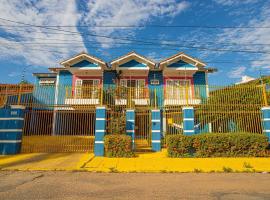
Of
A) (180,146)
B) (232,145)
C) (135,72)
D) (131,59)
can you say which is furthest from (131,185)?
(131,59)

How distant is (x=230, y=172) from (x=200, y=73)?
14978 millimetres

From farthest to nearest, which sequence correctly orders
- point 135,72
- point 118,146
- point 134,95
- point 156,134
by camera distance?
point 135,72 → point 134,95 → point 156,134 → point 118,146

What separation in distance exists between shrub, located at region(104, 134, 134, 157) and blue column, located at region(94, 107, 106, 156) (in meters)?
0.44

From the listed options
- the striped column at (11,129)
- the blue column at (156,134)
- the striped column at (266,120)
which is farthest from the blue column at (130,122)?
the striped column at (266,120)

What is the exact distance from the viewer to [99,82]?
2005 cm

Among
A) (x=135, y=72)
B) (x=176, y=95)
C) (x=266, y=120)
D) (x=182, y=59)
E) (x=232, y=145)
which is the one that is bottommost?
(x=232, y=145)

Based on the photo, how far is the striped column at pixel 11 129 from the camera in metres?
10.8

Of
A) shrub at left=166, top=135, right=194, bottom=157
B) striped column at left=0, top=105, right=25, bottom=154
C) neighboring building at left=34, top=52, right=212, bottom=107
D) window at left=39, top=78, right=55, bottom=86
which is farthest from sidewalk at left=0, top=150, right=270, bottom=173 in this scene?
window at left=39, top=78, right=55, bottom=86

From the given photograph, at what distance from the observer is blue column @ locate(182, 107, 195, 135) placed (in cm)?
1142

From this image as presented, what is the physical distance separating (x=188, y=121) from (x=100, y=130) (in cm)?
511

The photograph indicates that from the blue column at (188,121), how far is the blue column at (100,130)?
4.68 metres

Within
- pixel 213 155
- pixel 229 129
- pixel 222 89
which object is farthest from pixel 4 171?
pixel 222 89

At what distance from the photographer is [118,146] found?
407 inches

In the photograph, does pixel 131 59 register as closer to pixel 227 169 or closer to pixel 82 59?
pixel 82 59
